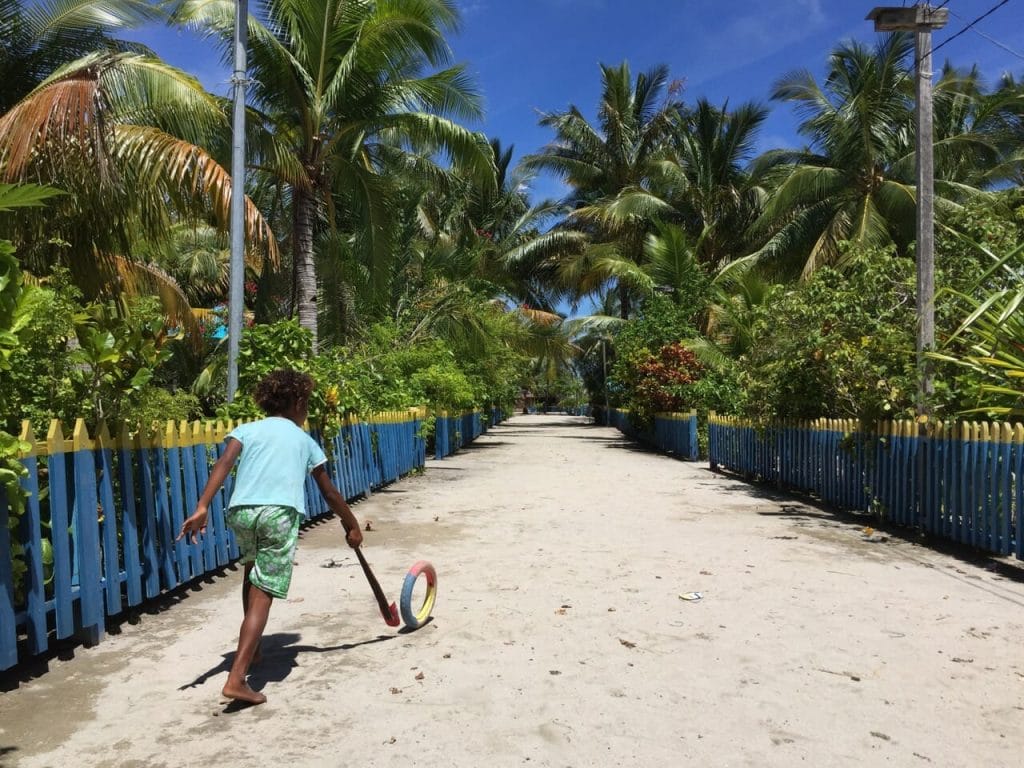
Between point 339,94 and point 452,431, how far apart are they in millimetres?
12135

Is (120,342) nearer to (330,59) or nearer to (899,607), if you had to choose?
(899,607)

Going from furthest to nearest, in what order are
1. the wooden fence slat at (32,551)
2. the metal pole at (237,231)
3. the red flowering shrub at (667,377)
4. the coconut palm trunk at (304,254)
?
the red flowering shrub at (667,377), the coconut palm trunk at (304,254), the metal pole at (237,231), the wooden fence slat at (32,551)

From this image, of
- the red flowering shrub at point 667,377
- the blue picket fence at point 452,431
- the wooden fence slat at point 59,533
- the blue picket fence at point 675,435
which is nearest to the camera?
the wooden fence slat at point 59,533

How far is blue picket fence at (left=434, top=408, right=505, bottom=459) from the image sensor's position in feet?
71.5

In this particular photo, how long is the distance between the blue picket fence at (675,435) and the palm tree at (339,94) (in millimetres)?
9102

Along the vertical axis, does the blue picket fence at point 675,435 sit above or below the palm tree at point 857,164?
below

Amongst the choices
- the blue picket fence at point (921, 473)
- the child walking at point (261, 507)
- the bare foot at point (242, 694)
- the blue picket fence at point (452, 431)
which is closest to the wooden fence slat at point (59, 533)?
the child walking at point (261, 507)

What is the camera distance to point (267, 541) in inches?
156

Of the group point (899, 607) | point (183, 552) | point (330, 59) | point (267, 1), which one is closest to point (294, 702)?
point (183, 552)

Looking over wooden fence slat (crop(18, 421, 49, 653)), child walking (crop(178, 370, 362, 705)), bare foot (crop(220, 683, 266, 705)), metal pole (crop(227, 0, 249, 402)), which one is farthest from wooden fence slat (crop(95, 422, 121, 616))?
metal pole (crop(227, 0, 249, 402))

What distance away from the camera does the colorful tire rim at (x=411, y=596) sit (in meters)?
4.85

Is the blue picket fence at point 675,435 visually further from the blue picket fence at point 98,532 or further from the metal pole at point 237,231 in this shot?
the blue picket fence at point 98,532

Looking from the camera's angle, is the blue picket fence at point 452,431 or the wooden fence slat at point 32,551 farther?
the blue picket fence at point 452,431

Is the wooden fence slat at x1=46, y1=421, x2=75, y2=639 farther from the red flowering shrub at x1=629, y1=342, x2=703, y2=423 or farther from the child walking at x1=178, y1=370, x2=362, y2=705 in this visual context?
the red flowering shrub at x1=629, y1=342, x2=703, y2=423
